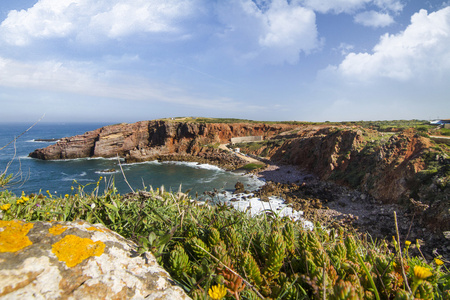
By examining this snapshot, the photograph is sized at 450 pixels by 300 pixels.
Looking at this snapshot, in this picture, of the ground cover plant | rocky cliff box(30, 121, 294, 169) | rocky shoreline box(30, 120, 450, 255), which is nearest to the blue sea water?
rocky shoreline box(30, 120, 450, 255)

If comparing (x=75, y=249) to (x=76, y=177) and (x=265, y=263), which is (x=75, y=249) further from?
(x=76, y=177)

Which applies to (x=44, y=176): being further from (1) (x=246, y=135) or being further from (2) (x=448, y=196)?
(2) (x=448, y=196)

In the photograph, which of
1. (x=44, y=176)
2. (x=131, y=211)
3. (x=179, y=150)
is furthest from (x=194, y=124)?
(x=131, y=211)

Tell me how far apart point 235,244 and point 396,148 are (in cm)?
2687

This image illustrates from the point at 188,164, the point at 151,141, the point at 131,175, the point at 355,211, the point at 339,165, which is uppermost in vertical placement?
the point at 339,165

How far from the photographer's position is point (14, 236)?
3.95ft

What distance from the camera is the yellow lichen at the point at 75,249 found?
3.95 ft

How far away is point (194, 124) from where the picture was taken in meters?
55.6

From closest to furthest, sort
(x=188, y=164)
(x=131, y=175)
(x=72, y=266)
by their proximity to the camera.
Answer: (x=72, y=266)
(x=131, y=175)
(x=188, y=164)

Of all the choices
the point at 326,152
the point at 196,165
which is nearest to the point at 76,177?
the point at 196,165

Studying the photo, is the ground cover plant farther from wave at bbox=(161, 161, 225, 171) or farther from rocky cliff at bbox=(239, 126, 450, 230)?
wave at bbox=(161, 161, 225, 171)

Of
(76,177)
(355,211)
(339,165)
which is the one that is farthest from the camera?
(76,177)

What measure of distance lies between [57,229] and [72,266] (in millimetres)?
328

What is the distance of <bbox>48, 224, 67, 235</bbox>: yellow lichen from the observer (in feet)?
4.36
